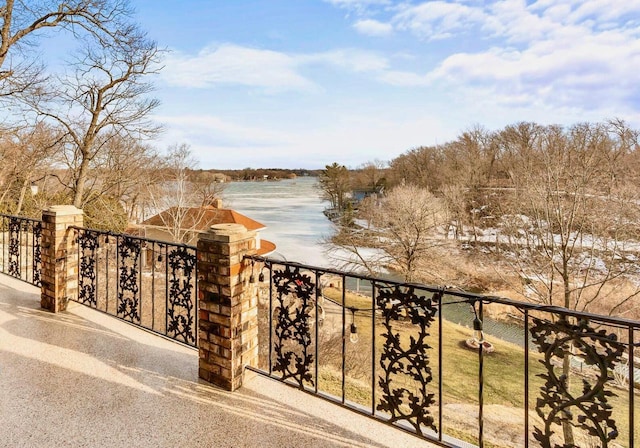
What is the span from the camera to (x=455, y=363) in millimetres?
11109

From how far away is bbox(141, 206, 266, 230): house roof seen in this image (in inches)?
703

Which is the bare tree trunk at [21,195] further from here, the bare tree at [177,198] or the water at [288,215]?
the water at [288,215]

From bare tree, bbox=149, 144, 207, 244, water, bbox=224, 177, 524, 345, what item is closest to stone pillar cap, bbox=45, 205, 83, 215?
water, bbox=224, 177, 524, 345

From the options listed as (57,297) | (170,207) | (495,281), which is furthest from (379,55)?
(170,207)

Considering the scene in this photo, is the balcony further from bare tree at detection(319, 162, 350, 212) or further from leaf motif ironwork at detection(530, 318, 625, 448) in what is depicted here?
bare tree at detection(319, 162, 350, 212)

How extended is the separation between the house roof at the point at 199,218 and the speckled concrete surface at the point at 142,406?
1442 centimetres

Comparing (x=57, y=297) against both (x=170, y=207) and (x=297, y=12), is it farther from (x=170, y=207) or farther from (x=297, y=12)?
(x=170, y=207)

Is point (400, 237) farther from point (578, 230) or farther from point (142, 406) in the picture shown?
point (142, 406)

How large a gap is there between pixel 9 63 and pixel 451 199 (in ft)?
66.6

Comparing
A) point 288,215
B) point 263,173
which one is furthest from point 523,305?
point 288,215

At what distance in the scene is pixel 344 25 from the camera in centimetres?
830

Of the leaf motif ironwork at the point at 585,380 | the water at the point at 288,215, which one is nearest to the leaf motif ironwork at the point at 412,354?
the leaf motif ironwork at the point at 585,380

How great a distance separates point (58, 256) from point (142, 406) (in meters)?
2.37

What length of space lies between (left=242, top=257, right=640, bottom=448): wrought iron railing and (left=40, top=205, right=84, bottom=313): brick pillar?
2.26m
